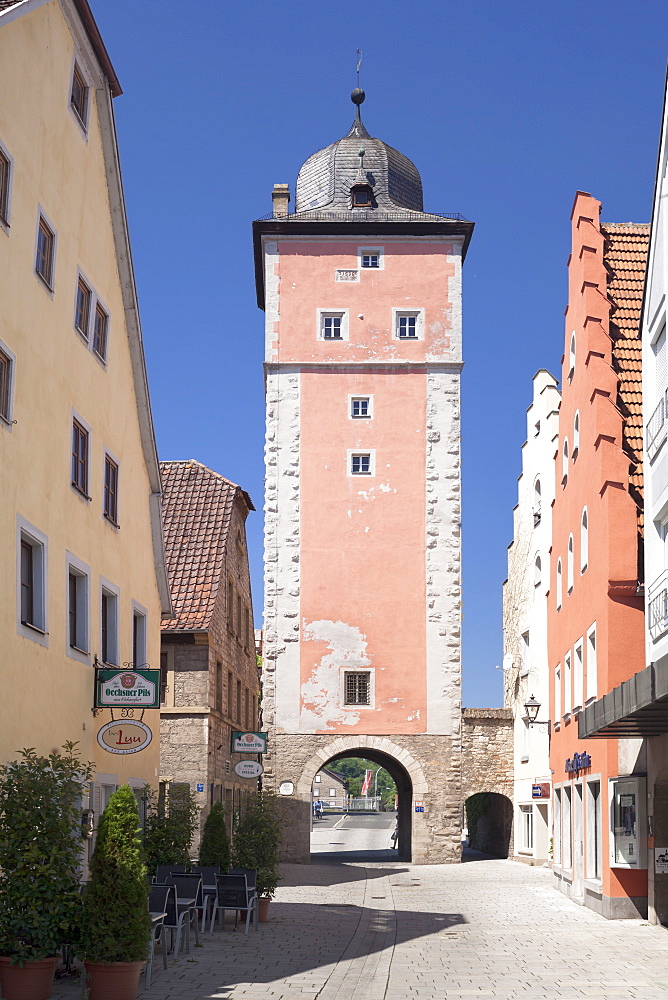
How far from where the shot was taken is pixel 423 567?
130ft

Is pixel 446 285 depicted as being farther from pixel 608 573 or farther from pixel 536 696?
pixel 608 573

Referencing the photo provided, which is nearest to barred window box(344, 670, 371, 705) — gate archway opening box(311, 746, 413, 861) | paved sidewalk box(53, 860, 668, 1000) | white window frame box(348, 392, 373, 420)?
gate archway opening box(311, 746, 413, 861)

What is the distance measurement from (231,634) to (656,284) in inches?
703

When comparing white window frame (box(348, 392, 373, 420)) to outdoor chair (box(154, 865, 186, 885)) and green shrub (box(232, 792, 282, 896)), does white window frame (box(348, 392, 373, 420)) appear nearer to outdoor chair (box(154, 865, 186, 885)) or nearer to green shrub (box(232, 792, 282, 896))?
green shrub (box(232, 792, 282, 896))

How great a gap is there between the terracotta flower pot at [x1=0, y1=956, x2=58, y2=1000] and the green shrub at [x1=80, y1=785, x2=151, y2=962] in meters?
0.61

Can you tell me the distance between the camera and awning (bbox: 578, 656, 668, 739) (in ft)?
45.9

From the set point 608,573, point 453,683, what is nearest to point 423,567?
point 453,683

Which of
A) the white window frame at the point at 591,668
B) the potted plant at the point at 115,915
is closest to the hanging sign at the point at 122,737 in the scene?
the potted plant at the point at 115,915

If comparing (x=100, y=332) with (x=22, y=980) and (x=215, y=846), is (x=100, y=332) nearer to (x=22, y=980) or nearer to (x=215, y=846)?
(x=215, y=846)

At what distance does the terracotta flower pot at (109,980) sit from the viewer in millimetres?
12023

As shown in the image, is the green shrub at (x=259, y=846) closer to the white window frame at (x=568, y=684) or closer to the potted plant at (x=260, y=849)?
the potted plant at (x=260, y=849)

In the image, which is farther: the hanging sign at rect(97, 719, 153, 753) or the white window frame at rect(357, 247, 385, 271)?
the white window frame at rect(357, 247, 385, 271)

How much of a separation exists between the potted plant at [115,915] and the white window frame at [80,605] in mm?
4756

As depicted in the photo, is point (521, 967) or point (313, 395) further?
point (313, 395)
